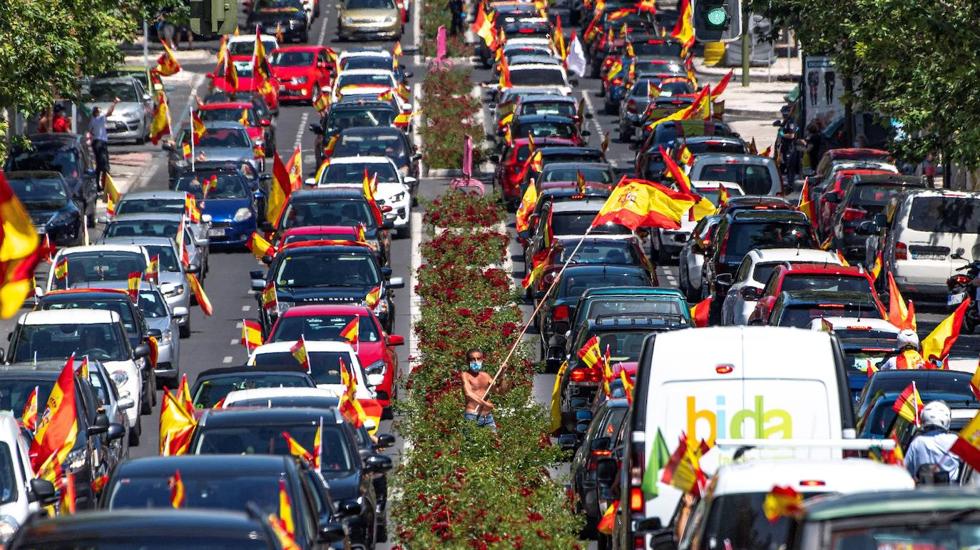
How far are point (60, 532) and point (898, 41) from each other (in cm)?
1876

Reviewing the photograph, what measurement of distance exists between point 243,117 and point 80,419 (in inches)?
1186

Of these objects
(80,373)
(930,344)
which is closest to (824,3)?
(930,344)

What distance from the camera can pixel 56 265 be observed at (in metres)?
30.0

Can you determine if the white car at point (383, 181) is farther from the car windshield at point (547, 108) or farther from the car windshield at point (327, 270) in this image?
the car windshield at point (327, 270)

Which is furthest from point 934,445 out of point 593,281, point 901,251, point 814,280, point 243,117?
point 243,117

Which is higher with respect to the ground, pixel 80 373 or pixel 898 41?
pixel 898 41

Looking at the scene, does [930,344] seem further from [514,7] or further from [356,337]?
[514,7]

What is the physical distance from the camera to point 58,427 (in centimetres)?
1823

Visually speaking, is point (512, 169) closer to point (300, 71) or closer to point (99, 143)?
point (99, 143)

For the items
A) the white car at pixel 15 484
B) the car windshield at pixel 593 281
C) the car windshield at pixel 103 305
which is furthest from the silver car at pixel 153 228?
the white car at pixel 15 484

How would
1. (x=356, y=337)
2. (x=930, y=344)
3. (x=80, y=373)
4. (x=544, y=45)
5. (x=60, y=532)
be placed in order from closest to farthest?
1. (x=60, y=532)
2. (x=80, y=373)
3. (x=930, y=344)
4. (x=356, y=337)
5. (x=544, y=45)

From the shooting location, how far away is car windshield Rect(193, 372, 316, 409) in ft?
68.5

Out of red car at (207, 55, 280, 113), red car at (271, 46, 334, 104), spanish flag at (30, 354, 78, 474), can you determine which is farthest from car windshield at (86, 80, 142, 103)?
spanish flag at (30, 354, 78, 474)

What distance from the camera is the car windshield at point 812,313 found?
23.6 m
